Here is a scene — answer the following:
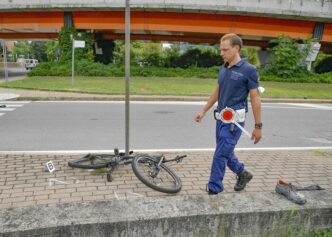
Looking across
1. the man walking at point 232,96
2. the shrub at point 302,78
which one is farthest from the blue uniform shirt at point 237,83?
the shrub at point 302,78

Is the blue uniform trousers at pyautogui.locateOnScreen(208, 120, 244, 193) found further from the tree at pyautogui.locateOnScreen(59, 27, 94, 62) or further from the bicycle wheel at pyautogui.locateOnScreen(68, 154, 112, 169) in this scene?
the tree at pyautogui.locateOnScreen(59, 27, 94, 62)

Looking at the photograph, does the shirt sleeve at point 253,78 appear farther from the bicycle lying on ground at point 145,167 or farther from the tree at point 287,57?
the tree at point 287,57

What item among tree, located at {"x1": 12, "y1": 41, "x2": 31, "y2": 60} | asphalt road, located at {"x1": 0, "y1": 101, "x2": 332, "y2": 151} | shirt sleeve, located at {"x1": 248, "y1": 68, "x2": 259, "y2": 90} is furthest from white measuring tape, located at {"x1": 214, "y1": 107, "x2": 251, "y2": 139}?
tree, located at {"x1": 12, "y1": 41, "x2": 31, "y2": 60}

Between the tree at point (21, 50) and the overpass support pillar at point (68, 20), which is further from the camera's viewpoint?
the tree at point (21, 50)

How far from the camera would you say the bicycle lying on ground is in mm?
4082

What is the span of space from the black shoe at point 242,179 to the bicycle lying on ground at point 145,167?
0.75 m

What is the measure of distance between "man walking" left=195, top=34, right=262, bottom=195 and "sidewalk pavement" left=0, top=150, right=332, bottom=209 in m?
0.69

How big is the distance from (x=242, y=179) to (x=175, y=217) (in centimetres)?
189

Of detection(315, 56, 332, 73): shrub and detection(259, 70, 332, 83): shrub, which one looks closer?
detection(259, 70, 332, 83): shrub

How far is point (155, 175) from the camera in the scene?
4.25 meters

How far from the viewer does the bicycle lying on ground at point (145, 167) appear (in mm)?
4082

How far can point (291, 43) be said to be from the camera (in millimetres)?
23984

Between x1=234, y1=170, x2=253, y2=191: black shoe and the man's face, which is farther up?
the man's face

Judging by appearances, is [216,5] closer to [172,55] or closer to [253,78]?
[172,55]
